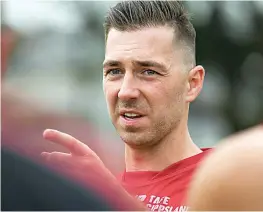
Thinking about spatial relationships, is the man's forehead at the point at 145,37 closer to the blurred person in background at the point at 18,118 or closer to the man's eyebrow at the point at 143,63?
the man's eyebrow at the point at 143,63

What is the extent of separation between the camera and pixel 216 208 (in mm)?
1060

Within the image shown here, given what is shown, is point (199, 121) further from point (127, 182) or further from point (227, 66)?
point (127, 182)

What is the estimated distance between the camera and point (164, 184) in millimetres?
2740

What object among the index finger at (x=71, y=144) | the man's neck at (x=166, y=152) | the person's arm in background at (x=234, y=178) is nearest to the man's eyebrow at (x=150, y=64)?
the man's neck at (x=166, y=152)

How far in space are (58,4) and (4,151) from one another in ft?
38.2

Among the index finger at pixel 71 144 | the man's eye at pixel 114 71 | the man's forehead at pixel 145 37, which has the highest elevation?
the man's forehead at pixel 145 37

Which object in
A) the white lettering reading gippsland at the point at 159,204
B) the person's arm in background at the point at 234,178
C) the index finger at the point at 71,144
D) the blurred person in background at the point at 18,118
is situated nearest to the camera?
the person's arm in background at the point at 234,178

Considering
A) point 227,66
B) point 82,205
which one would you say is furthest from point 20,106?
point 227,66

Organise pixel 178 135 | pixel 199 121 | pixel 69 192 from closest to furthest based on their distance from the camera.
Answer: pixel 69 192
pixel 178 135
pixel 199 121

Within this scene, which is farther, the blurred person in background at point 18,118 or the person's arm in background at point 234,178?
the blurred person in background at point 18,118

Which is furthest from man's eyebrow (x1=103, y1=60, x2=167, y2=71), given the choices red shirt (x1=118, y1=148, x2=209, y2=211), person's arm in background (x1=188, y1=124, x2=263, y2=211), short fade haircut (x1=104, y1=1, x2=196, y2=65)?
person's arm in background (x1=188, y1=124, x2=263, y2=211)

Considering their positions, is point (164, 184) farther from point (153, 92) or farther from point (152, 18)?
point (152, 18)

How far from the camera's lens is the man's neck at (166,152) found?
290cm

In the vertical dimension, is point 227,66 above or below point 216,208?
above
